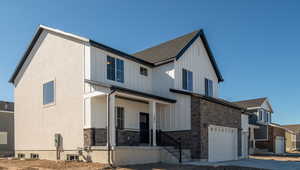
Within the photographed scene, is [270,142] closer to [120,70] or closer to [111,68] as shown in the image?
[120,70]

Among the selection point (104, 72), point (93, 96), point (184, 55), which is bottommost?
point (93, 96)

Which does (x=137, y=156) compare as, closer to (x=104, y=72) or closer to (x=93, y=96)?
(x=93, y=96)

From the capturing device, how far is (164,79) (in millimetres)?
17906

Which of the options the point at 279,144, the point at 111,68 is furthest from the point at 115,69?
the point at 279,144

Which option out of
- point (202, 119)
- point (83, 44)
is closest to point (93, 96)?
point (83, 44)

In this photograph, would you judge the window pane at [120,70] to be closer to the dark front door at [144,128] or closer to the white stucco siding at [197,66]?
the dark front door at [144,128]

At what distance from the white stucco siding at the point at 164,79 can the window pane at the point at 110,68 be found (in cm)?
363

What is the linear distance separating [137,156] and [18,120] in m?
10.9

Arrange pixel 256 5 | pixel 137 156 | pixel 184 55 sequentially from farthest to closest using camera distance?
pixel 184 55
pixel 256 5
pixel 137 156

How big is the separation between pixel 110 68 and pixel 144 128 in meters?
4.53

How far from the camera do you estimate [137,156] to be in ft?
44.3

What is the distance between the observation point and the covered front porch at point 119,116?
13.2m

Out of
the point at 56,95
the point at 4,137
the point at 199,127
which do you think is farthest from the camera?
the point at 4,137

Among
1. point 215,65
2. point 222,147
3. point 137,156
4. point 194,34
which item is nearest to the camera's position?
Result: point 137,156
